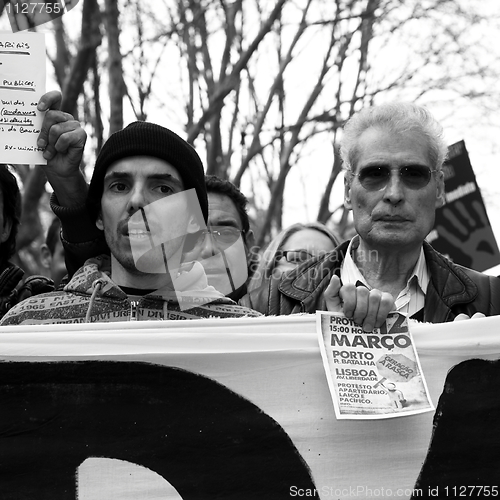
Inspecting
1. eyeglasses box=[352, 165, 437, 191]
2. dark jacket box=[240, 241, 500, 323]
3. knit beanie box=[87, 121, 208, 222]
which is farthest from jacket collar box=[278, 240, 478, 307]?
knit beanie box=[87, 121, 208, 222]

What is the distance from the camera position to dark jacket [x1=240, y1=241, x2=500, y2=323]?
8.57 ft

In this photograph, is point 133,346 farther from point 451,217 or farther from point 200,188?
point 451,217

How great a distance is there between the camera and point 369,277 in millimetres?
2809

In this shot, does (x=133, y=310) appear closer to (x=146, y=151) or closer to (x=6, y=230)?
(x=146, y=151)

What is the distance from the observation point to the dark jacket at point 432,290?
8.57ft

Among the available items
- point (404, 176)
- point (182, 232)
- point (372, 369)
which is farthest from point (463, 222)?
point (372, 369)

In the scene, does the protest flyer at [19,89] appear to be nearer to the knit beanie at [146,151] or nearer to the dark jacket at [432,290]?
the knit beanie at [146,151]

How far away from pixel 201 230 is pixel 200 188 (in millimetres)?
140

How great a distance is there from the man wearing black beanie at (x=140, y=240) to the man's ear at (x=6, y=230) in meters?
0.54

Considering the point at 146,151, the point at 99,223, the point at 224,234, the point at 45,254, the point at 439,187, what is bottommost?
the point at 45,254

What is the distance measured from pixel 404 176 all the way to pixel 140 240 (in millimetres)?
908

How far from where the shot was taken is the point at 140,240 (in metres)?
2.42

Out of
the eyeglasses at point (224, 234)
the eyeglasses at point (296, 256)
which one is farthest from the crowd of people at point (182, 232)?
the eyeglasses at point (296, 256)

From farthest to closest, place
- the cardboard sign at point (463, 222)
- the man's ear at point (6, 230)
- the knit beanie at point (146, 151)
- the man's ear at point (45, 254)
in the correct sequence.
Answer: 1. the man's ear at point (45, 254)
2. the cardboard sign at point (463, 222)
3. the man's ear at point (6, 230)
4. the knit beanie at point (146, 151)
